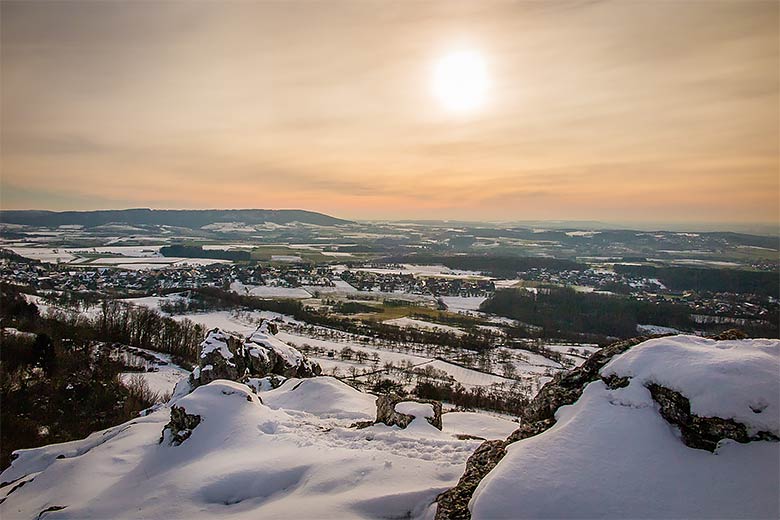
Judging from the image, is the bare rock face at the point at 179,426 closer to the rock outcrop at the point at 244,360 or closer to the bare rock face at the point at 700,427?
the rock outcrop at the point at 244,360

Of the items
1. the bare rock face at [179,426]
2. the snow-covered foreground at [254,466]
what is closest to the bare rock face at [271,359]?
the snow-covered foreground at [254,466]

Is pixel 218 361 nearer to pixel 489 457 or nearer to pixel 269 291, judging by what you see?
pixel 489 457

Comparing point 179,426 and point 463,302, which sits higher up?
point 179,426

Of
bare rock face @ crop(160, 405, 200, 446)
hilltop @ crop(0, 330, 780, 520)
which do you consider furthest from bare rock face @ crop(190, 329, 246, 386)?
bare rock face @ crop(160, 405, 200, 446)

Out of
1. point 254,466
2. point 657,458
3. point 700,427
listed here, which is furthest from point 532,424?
point 254,466

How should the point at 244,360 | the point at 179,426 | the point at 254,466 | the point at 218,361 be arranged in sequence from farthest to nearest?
the point at 244,360
the point at 218,361
the point at 179,426
the point at 254,466

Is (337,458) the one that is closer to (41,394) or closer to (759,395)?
(759,395)

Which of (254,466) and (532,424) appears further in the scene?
(254,466)
